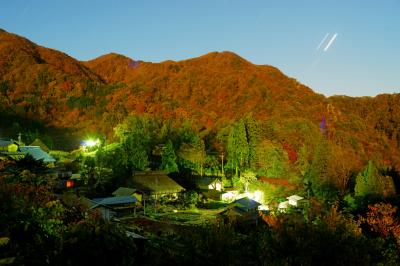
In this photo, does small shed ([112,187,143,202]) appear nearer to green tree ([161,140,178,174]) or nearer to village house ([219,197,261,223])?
village house ([219,197,261,223])

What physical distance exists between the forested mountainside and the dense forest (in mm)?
295

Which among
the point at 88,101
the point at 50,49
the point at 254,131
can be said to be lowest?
the point at 254,131

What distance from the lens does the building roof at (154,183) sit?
1121 inches

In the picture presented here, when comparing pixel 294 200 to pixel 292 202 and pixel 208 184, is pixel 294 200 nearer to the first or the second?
pixel 292 202

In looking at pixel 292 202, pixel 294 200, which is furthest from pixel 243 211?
pixel 294 200

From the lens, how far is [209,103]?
2689 inches

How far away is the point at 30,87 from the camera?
252ft

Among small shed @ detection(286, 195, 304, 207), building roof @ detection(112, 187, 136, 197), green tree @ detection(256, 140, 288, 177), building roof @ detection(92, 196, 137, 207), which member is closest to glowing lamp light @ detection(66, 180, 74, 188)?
building roof @ detection(112, 187, 136, 197)

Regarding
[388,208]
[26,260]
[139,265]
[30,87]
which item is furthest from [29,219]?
[30,87]

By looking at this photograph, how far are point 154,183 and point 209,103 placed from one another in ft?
133

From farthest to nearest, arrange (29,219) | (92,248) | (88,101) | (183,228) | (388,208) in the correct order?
(88,101)
(183,228)
(388,208)
(29,219)
(92,248)

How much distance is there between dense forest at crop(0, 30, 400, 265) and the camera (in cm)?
860

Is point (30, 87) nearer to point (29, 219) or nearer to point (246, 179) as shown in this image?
point (246, 179)

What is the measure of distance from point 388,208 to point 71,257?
620 inches
